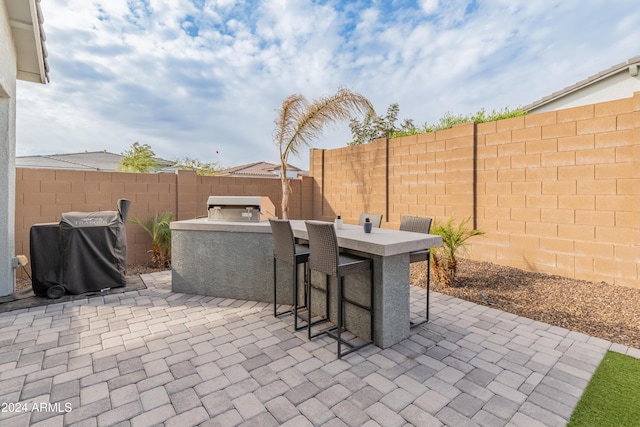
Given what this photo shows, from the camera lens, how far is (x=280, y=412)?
1.83 m

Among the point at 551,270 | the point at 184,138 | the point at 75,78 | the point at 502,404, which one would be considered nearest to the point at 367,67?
the point at 551,270

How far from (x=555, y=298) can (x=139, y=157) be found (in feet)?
38.0

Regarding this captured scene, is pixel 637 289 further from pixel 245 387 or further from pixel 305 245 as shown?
pixel 245 387

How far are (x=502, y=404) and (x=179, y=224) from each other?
13.3 ft

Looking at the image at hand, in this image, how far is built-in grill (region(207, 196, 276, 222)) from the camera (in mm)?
4020

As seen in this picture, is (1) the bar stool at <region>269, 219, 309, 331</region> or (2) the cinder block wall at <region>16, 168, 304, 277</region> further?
(2) the cinder block wall at <region>16, 168, 304, 277</region>

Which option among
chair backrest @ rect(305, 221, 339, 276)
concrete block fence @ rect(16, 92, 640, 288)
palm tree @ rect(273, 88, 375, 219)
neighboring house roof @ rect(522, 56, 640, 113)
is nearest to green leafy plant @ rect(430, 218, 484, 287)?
concrete block fence @ rect(16, 92, 640, 288)

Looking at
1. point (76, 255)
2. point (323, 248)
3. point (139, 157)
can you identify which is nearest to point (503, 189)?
point (323, 248)

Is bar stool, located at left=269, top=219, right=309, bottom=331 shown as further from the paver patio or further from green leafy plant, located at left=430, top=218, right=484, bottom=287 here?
green leafy plant, located at left=430, top=218, right=484, bottom=287

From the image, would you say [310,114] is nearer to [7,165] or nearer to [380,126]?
[7,165]

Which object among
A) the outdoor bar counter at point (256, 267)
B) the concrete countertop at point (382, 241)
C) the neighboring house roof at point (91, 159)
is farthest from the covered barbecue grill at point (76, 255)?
the neighboring house roof at point (91, 159)

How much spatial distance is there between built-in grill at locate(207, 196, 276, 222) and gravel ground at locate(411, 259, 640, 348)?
265cm

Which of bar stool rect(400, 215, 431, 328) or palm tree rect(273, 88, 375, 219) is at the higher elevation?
palm tree rect(273, 88, 375, 219)

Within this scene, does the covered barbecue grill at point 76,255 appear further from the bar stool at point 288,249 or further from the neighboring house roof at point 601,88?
the neighboring house roof at point 601,88
